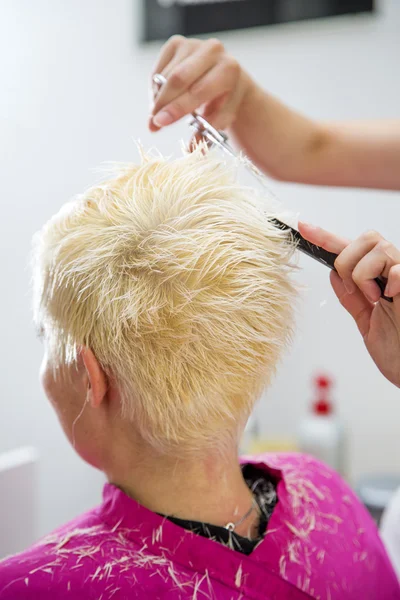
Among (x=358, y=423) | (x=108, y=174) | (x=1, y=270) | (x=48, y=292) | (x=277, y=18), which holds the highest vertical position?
(x=277, y=18)

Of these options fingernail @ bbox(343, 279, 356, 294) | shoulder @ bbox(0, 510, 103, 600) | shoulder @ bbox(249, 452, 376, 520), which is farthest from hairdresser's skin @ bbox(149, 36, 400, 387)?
shoulder @ bbox(0, 510, 103, 600)

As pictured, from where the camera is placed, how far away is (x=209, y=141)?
1007mm

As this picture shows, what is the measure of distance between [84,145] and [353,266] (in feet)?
5.56

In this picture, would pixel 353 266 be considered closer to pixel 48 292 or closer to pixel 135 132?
pixel 48 292

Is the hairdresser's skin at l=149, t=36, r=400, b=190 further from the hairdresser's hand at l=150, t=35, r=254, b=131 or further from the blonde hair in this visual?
the blonde hair

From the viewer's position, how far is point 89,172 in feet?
7.27

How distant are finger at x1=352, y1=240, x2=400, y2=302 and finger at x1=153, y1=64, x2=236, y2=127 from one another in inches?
19.3

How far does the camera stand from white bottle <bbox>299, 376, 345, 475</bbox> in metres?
1.89

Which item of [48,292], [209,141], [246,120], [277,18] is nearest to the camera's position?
[48,292]

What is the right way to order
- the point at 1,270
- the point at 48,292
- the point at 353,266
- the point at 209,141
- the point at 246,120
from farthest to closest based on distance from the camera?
the point at 1,270 → the point at 246,120 → the point at 209,141 → the point at 48,292 → the point at 353,266

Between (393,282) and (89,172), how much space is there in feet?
5.50

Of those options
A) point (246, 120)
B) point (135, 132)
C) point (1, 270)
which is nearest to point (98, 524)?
point (246, 120)

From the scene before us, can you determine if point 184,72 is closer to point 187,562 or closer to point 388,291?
point 388,291

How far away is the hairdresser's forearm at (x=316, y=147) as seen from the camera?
4.34ft
